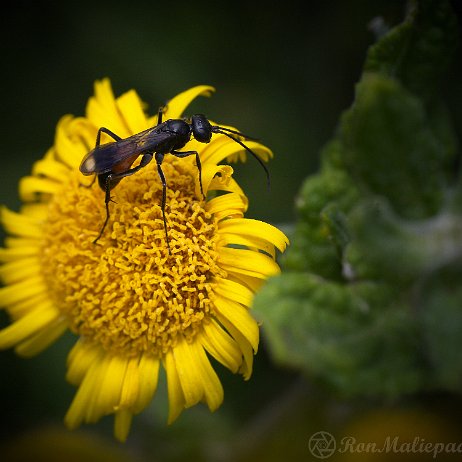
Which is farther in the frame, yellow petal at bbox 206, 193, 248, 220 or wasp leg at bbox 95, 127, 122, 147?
wasp leg at bbox 95, 127, 122, 147

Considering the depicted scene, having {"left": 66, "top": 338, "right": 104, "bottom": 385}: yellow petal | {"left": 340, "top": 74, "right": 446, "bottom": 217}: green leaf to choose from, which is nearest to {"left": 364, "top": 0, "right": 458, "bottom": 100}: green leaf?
{"left": 340, "top": 74, "right": 446, "bottom": 217}: green leaf

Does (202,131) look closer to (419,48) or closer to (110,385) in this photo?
(419,48)

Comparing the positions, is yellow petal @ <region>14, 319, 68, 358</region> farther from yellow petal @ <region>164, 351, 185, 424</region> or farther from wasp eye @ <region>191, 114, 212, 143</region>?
wasp eye @ <region>191, 114, 212, 143</region>

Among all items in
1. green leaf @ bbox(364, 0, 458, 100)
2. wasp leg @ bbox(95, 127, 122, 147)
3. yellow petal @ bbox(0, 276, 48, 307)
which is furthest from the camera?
yellow petal @ bbox(0, 276, 48, 307)

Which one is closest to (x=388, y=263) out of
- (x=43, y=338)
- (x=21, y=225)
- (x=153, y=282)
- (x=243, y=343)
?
(x=243, y=343)

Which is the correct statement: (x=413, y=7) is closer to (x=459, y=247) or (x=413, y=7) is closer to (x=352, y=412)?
(x=459, y=247)

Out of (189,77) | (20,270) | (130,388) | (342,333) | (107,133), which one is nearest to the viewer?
(342,333)

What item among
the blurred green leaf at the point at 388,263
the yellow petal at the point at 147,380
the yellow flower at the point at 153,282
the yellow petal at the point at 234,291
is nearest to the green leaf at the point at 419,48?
the blurred green leaf at the point at 388,263
